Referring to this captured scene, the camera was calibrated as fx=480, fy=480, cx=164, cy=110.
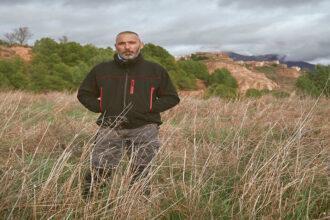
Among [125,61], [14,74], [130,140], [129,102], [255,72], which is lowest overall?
[255,72]

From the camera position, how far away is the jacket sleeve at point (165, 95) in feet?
13.6

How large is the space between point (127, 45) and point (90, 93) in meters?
0.60

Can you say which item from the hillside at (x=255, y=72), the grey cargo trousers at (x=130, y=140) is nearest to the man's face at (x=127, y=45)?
the grey cargo trousers at (x=130, y=140)

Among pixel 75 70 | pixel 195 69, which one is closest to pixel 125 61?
pixel 75 70

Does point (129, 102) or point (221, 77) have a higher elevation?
point (129, 102)

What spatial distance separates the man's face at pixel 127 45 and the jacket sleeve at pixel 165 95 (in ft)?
1.04

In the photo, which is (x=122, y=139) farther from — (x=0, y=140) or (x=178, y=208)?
(x=0, y=140)

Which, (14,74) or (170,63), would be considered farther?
(170,63)

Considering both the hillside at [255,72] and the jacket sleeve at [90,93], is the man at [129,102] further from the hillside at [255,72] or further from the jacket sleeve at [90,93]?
the hillside at [255,72]

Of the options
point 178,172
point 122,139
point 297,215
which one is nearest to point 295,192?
point 297,215

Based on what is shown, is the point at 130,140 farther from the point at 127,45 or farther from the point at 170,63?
the point at 170,63

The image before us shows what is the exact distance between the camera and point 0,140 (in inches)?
190

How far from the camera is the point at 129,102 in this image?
4.05 m

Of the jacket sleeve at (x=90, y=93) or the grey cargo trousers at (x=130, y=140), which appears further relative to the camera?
the jacket sleeve at (x=90, y=93)
